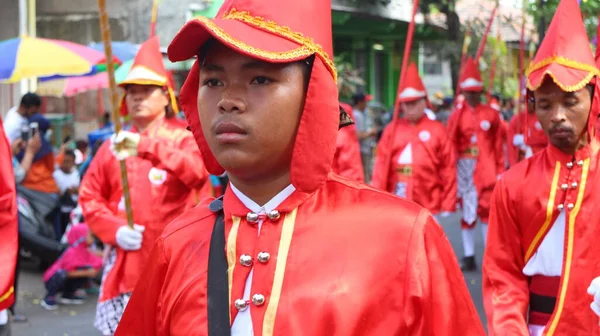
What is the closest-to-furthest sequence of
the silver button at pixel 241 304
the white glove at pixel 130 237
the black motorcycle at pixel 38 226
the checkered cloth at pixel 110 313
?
1. the silver button at pixel 241 304
2. the white glove at pixel 130 237
3. the checkered cloth at pixel 110 313
4. the black motorcycle at pixel 38 226

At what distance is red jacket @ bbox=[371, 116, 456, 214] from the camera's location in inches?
378

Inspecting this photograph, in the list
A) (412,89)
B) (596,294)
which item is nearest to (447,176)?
(412,89)

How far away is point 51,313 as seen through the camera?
29.4 ft

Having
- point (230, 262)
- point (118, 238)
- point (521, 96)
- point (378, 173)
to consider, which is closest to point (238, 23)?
point (230, 262)

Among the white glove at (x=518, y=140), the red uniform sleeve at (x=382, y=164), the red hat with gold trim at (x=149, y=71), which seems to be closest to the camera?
the red hat with gold trim at (x=149, y=71)

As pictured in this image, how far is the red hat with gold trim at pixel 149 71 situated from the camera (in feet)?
19.4

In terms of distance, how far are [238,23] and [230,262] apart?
62 centimetres

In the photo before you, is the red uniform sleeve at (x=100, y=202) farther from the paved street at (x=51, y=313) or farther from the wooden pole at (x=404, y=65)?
the paved street at (x=51, y=313)

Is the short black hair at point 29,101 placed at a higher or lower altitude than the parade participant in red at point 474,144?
higher

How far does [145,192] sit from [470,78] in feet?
22.3

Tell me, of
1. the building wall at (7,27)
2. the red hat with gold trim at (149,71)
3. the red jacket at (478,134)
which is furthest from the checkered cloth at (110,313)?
the building wall at (7,27)

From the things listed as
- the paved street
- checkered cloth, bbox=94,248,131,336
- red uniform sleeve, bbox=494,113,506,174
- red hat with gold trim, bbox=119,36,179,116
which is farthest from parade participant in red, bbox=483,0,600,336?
red uniform sleeve, bbox=494,113,506,174

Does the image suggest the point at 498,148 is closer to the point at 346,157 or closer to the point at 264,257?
the point at 346,157

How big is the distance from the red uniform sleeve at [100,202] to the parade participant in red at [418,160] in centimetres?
398
